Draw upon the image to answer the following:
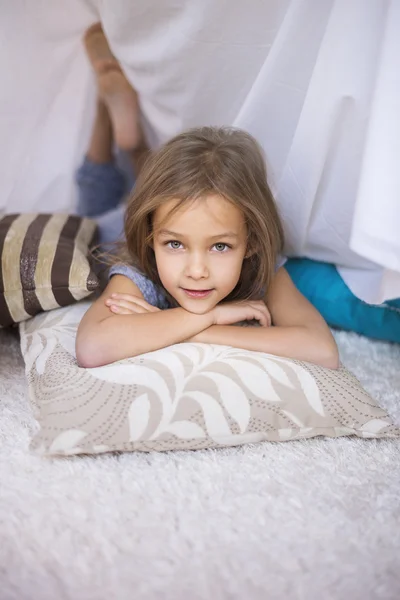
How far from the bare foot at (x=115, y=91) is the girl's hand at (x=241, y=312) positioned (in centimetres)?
75

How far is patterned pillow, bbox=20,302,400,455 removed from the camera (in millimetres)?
864

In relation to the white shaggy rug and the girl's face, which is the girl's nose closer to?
the girl's face

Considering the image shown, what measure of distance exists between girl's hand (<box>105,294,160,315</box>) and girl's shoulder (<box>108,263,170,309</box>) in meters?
0.05

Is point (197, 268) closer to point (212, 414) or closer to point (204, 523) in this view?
point (212, 414)

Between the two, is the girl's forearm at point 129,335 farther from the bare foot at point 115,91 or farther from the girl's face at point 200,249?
the bare foot at point 115,91

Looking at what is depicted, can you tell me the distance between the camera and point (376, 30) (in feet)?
3.16

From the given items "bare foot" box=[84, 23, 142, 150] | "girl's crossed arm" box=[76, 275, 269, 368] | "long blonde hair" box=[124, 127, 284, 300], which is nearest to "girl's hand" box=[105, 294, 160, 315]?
"girl's crossed arm" box=[76, 275, 269, 368]

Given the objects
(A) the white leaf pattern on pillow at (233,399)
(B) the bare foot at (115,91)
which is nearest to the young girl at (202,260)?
(A) the white leaf pattern on pillow at (233,399)

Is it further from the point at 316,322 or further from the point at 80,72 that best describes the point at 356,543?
the point at 80,72

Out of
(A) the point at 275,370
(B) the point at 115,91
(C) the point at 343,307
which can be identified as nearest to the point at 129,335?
(A) the point at 275,370

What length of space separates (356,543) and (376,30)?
742mm

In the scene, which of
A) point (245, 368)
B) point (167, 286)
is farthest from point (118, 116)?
point (245, 368)

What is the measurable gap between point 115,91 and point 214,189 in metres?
Result: 0.72

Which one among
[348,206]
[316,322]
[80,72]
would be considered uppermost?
[80,72]
